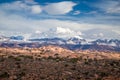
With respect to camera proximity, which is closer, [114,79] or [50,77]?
[114,79]

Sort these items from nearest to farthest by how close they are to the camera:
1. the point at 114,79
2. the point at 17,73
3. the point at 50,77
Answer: the point at 114,79 → the point at 50,77 → the point at 17,73

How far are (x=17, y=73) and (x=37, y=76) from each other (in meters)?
6.09

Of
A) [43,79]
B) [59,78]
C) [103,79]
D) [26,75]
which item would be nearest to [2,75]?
[26,75]

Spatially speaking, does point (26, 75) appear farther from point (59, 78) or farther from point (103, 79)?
point (103, 79)

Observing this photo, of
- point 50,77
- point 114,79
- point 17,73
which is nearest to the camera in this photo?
point 114,79

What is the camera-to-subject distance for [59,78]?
49.1m

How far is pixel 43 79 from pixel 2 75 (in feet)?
33.5

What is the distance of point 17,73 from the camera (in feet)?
177

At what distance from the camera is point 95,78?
162 ft

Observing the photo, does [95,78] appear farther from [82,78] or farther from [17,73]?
[17,73]

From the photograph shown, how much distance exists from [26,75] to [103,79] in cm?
1755

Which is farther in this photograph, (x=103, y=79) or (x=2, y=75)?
(x=2, y=75)

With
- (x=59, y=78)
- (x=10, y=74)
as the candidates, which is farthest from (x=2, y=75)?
(x=59, y=78)

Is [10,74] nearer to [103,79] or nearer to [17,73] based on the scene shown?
[17,73]
